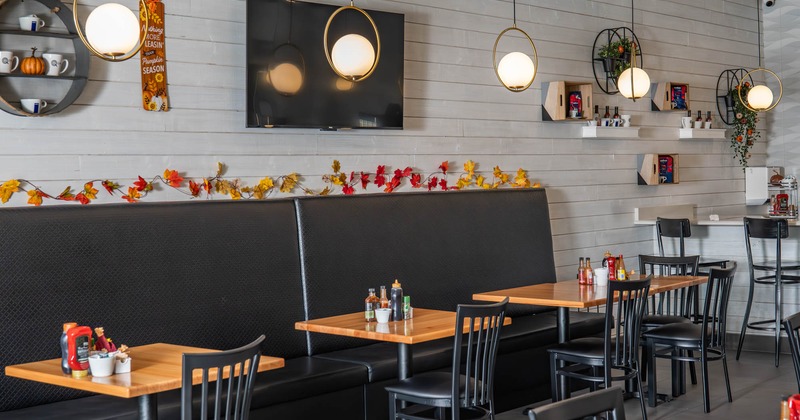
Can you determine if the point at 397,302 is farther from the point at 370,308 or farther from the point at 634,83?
the point at 634,83

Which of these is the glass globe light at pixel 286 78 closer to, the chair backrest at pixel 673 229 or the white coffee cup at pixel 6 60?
the white coffee cup at pixel 6 60

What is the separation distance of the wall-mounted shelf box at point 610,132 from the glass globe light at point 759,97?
167cm

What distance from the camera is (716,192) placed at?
898cm

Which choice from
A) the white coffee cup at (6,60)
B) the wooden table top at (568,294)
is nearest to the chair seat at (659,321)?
the wooden table top at (568,294)

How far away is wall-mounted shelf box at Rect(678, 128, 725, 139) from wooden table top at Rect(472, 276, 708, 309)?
2872mm

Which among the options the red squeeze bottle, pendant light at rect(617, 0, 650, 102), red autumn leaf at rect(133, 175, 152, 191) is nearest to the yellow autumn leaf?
pendant light at rect(617, 0, 650, 102)

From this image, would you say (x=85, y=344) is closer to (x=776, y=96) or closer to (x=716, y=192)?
(x=716, y=192)

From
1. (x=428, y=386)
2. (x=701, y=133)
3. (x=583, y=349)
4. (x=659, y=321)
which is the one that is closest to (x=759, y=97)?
(x=701, y=133)

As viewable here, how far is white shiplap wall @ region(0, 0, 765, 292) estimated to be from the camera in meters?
4.42

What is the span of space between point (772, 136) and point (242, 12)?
6853 mm

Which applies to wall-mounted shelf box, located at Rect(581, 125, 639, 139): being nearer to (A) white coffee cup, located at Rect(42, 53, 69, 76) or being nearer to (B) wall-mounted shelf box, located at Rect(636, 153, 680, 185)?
(B) wall-mounted shelf box, located at Rect(636, 153, 680, 185)

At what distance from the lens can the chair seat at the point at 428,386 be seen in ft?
13.0

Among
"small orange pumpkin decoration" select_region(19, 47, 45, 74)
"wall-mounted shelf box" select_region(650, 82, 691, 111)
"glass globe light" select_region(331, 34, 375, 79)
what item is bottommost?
"small orange pumpkin decoration" select_region(19, 47, 45, 74)

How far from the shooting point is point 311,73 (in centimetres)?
519
